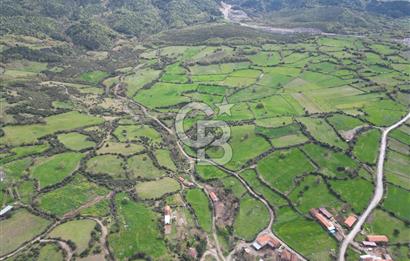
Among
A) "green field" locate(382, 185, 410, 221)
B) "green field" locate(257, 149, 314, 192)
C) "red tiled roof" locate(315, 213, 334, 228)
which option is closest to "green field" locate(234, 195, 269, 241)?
"green field" locate(257, 149, 314, 192)

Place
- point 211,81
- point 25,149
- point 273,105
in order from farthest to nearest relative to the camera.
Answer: point 211,81, point 273,105, point 25,149

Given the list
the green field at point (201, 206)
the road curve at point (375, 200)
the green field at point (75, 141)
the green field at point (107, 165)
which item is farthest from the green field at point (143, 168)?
the road curve at point (375, 200)

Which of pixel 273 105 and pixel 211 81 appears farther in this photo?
pixel 211 81

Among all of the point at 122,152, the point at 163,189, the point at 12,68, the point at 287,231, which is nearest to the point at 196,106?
the point at 122,152

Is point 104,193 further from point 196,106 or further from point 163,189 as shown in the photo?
point 196,106

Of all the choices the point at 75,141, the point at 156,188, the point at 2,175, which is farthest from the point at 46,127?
the point at 156,188

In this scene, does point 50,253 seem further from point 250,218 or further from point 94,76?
point 94,76

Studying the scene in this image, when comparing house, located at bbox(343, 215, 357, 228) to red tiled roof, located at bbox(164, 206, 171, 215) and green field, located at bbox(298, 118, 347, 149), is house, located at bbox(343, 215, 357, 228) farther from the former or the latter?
red tiled roof, located at bbox(164, 206, 171, 215)
